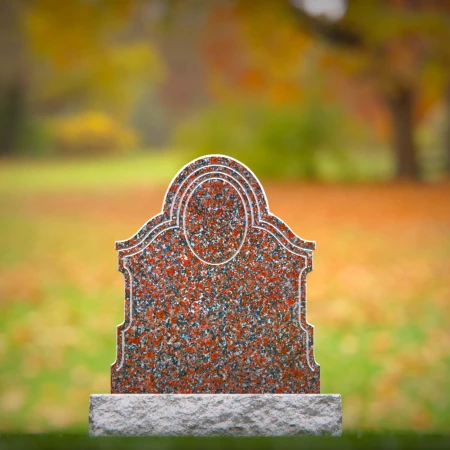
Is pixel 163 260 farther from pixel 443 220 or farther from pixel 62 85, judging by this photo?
pixel 62 85

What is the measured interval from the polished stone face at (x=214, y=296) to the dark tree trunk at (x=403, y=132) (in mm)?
13751

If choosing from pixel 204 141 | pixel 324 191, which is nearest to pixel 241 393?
pixel 324 191

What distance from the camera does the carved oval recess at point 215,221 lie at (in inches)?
225

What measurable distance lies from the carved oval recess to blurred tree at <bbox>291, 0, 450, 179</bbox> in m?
12.6

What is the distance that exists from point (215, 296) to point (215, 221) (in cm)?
55

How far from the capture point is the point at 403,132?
19172 millimetres

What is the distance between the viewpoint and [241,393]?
5699 millimetres

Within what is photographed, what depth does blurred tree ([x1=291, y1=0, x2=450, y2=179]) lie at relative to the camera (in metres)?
17.3

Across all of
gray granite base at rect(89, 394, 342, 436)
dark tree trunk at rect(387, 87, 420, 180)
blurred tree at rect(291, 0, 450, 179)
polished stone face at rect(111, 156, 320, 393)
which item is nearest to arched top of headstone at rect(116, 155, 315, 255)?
polished stone face at rect(111, 156, 320, 393)

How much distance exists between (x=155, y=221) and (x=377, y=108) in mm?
15992

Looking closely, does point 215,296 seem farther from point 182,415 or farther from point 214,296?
point 182,415

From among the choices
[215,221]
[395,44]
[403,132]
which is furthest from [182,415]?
[403,132]

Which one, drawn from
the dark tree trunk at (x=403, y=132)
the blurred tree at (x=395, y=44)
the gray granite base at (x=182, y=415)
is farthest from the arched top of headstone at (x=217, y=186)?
the dark tree trunk at (x=403, y=132)

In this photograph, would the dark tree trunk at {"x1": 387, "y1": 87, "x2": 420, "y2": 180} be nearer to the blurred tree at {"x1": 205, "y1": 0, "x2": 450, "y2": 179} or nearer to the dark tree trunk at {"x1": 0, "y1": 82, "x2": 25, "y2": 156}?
the blurred tree at {"x1": 205, "y1": 0, "x2": 450, "y2": 179}
